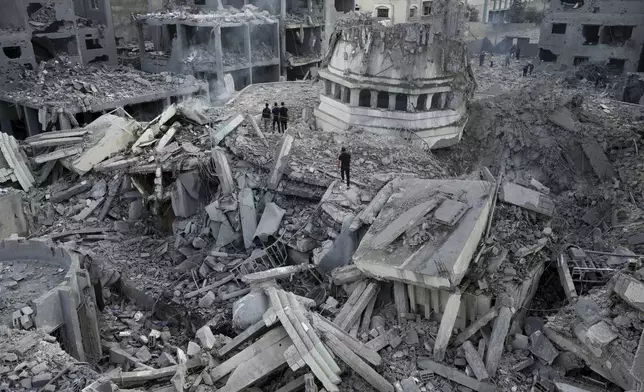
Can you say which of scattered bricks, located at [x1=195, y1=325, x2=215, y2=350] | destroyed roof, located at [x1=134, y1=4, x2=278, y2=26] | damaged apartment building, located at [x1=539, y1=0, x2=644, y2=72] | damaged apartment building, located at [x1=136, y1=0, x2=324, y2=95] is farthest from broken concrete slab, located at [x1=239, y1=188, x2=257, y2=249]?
damaged apartment building, located at [x1=539, y1=0, x2=644, y2=72]

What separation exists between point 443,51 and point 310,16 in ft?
58.0

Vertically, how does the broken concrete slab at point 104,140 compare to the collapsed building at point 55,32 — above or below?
below

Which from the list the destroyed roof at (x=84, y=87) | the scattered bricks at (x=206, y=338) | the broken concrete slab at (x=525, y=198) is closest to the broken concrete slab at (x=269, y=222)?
the scattered bricks at (x=206, y=338)

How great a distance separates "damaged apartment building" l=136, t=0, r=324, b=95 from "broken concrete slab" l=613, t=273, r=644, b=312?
72.0ft

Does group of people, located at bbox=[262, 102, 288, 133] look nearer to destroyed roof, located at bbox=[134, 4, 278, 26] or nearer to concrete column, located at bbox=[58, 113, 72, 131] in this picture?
concrete column, located at bbox=[58, 113, 72, 131]

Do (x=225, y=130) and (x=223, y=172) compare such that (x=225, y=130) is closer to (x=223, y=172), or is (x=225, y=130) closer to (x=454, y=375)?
(x=223, y=172)

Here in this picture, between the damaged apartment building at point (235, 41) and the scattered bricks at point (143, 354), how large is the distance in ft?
59.4

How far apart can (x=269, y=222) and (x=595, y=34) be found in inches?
959

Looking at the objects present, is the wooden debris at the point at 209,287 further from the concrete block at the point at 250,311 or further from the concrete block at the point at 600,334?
the concrete block at the point at 600,334

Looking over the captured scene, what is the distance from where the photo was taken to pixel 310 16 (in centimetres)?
3238

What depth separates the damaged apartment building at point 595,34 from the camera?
85.0 feet

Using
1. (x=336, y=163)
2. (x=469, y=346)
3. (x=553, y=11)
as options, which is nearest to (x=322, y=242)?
(x=336, y=163)

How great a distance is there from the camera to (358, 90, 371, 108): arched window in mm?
17523

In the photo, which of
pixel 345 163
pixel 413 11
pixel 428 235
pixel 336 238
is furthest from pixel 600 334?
Answer: pixel 413 11
